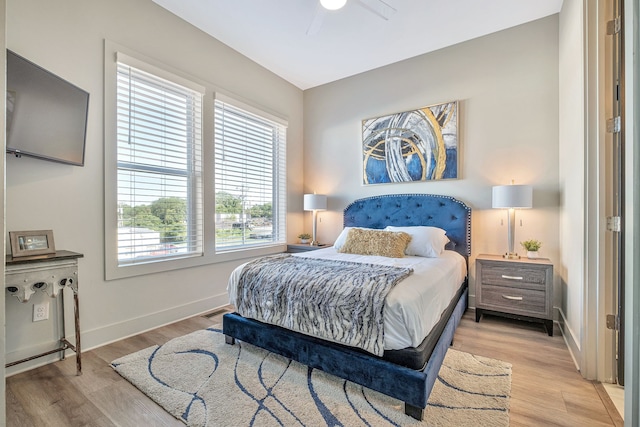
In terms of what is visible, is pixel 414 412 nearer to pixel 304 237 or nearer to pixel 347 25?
pixel 304 237

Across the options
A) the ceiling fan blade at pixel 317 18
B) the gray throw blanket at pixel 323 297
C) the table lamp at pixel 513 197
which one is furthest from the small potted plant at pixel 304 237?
the ceiling fan blade at pixel 317 18

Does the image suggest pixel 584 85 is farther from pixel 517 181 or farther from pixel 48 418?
pixel 48 418

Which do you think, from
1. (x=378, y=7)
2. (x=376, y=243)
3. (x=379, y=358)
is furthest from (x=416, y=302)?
(x=378, y=7)

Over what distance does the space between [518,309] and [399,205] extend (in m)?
1.70

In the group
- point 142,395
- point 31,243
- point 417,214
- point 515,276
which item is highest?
point 417,214

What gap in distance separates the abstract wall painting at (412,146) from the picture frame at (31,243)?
3413 mm

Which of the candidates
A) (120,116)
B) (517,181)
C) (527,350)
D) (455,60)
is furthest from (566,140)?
(120,116)

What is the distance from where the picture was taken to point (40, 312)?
2096mm

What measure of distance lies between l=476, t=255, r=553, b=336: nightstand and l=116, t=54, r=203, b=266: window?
3.10 metres

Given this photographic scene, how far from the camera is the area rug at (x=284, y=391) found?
1515 mm

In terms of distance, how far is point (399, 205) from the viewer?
3.77 meters

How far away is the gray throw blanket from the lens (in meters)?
1.66

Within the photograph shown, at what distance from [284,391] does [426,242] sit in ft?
6.63

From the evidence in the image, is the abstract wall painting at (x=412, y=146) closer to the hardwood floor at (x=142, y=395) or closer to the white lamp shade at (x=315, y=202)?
the white lamp shade at (x=315, y=202)
